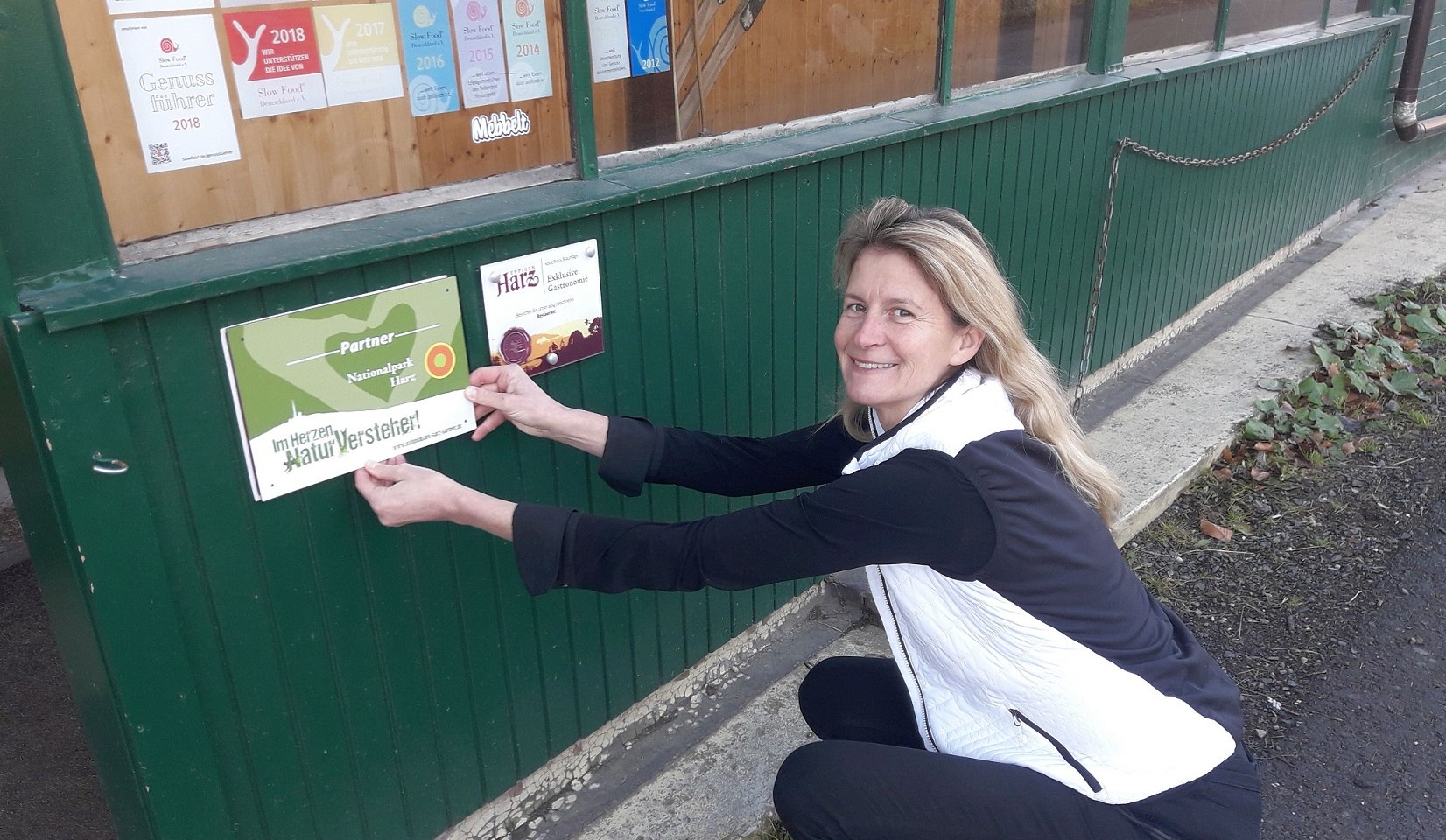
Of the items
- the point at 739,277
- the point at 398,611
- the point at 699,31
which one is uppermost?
the point at 699,31

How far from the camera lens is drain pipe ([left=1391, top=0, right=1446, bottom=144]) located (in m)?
8.12

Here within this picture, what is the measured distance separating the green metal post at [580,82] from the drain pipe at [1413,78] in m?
7.71

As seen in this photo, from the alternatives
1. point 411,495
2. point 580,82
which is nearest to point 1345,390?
point 580,82

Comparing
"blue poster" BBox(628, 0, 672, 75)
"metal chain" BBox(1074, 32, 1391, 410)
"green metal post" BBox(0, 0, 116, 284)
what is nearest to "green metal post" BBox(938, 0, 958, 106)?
"metal chain" BBox(1074, 32, 1391, 410)

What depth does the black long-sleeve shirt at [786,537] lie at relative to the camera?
6.81 ft

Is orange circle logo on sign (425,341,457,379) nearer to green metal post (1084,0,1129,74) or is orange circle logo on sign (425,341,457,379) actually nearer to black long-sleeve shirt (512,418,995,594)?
black long-sleeve shirt (512,418,995,594)

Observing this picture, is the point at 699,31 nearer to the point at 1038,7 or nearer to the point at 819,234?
the point at 819,234

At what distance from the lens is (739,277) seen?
126 inches

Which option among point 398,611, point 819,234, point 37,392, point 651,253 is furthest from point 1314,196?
point 37,392

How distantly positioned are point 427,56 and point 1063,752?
1.86 metres

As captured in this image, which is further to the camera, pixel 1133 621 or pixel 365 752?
pixel 365 752

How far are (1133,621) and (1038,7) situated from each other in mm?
3178

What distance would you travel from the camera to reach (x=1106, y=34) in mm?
4840

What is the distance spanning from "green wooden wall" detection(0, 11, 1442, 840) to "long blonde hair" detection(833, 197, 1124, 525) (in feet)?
2.33
